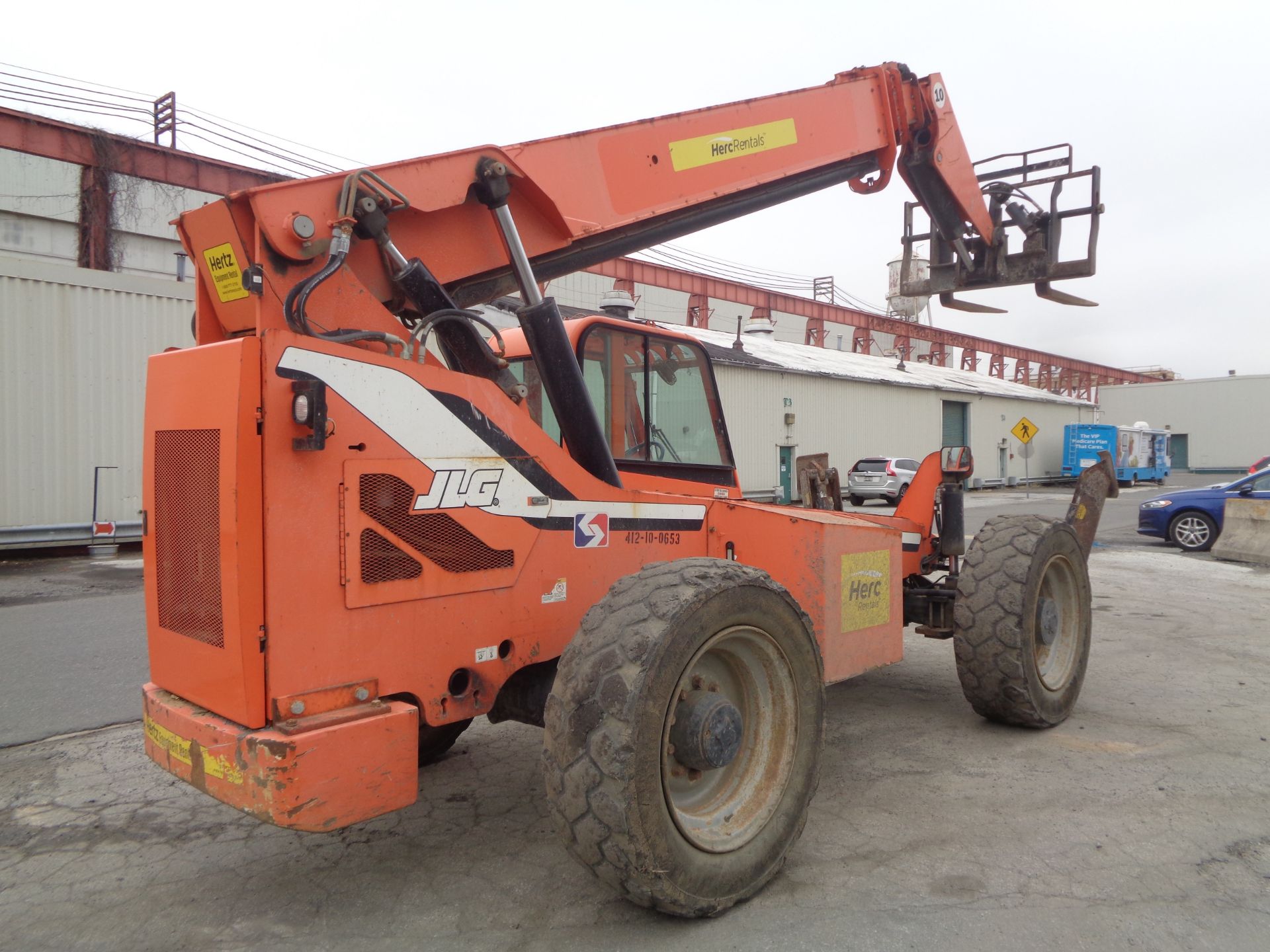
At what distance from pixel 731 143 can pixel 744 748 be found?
290 centimetres

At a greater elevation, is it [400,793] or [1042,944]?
[400,793]

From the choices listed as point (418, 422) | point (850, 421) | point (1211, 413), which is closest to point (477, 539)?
point (418, 422)

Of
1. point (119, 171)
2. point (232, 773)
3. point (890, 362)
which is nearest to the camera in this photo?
point (232, 773)

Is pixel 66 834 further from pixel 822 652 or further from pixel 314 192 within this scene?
pixel 822 652

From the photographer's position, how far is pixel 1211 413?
186 feet

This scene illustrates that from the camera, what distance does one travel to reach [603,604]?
3.14 metres

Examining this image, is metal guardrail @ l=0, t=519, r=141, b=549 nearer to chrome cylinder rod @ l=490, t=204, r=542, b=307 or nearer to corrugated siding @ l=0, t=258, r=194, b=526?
corrugated siding @ l=0, t=258, r=194, b=526

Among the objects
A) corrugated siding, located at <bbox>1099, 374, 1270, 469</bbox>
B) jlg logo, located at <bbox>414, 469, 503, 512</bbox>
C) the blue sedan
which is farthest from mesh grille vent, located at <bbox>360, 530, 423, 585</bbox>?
corrugated siding, located at <bbox>1099, 374, 1270, 469</bbox>

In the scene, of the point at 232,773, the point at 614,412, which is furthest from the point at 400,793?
the point at 614,412

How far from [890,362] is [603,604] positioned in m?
42.3

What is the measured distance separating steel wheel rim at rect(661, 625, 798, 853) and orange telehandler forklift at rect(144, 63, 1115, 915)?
0.04ft

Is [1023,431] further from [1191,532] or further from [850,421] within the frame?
[1191,532]

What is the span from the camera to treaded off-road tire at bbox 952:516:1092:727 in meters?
5.03

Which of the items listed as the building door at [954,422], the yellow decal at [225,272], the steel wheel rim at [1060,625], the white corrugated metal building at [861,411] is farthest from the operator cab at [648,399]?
the building door at [954,422]
